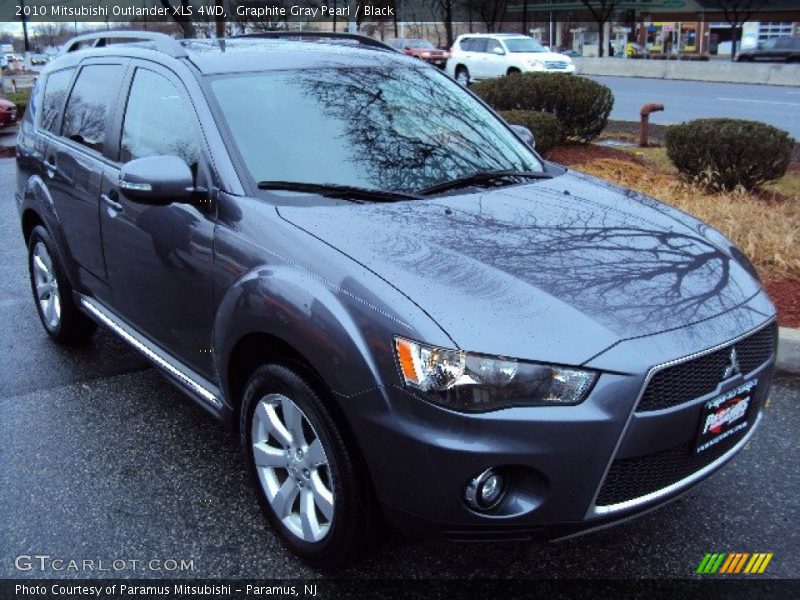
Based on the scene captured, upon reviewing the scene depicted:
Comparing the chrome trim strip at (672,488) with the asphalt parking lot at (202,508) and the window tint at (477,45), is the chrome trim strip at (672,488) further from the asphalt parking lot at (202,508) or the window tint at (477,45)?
the window tint at (477,45)

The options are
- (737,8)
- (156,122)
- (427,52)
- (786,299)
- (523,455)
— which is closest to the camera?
(523,455)

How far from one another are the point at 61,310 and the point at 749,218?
5.11 meters

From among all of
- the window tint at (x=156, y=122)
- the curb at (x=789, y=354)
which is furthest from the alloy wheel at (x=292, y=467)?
the curb at (x=789, y=354)

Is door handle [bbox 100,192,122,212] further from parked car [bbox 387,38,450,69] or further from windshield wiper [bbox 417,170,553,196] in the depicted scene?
parked car [bbox 387,38,450,69]

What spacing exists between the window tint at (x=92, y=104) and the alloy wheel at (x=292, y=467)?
201 centimetres

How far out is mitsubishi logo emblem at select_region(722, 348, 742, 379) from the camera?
103 inches

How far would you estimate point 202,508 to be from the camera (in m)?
3.34

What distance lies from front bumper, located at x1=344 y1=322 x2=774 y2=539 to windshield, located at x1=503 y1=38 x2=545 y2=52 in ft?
86.2

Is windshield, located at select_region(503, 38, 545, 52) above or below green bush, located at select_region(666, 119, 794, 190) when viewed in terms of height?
above

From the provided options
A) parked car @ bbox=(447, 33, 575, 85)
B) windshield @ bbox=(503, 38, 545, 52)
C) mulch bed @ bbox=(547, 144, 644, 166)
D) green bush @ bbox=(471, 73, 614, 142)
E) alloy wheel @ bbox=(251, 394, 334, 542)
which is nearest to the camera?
alloy wheel @ bbox=(251, 394, 334, 542)

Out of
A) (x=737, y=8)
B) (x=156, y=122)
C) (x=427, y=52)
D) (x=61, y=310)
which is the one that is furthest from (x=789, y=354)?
(x=737, y=8)

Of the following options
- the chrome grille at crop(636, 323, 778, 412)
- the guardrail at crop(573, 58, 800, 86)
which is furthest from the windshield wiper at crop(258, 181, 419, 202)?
the guardrail at crop(573, 58, 800, 86)

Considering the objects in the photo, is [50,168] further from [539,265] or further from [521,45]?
[521,45]

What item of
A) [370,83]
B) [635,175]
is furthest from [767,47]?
[370,83]
